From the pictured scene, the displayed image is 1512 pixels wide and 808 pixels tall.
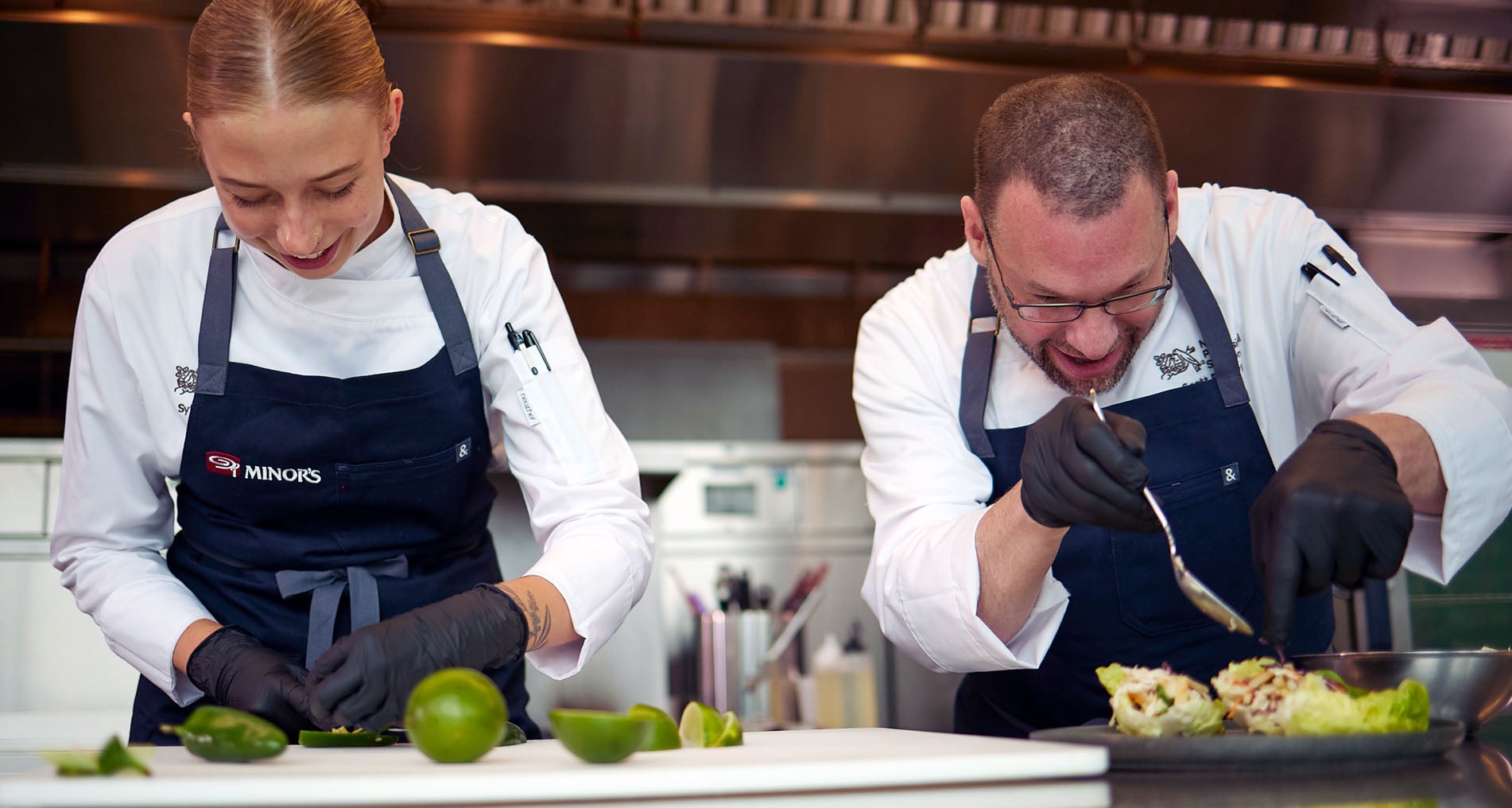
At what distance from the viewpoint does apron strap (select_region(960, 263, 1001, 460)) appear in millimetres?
1564

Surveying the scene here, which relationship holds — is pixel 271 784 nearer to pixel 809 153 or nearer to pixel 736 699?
pixel 736 699

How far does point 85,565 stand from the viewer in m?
1.48

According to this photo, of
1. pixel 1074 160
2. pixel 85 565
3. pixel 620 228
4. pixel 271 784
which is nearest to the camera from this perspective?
pixel 271 784

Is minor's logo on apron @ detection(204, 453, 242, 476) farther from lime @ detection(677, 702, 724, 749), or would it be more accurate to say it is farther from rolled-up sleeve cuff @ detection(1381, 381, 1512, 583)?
rolled-up sleeve cuff @ detection(1381, 381, 1512, 583)

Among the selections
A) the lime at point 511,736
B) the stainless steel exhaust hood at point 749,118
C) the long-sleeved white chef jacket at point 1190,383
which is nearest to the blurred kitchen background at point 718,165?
the stainless steel exhaust hood at point 749,118

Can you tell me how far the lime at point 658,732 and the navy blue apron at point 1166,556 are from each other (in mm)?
637

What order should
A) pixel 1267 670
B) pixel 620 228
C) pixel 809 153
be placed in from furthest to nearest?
pixel 620 228 < pixel 809 153 < pixel 1267 670

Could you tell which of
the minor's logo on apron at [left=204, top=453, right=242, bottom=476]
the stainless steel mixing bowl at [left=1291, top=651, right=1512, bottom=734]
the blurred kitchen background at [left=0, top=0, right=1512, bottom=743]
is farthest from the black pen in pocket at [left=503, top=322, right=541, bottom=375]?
the blurred kitchen background at [left=0, top=0, right=1512, bottom=743]

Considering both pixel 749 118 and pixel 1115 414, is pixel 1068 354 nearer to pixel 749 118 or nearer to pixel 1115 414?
pixel 1115 414

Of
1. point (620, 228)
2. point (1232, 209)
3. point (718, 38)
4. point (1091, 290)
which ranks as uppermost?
point (718, 38)

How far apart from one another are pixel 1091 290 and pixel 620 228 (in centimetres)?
332

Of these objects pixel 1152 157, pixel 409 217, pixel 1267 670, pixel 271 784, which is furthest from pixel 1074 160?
pixel 271 784

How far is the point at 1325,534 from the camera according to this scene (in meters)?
1.06

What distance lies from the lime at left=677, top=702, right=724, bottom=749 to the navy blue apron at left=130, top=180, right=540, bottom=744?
16.4 inches
